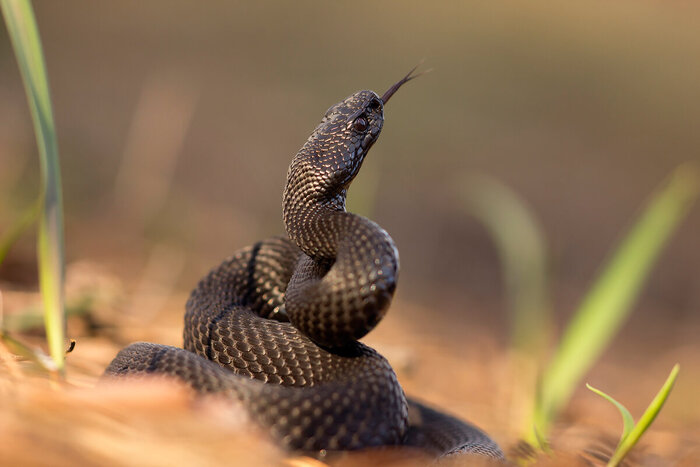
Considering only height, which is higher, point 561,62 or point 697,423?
point 561,62

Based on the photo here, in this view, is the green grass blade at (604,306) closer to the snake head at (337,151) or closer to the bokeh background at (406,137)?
the bokeh background at (406,137)

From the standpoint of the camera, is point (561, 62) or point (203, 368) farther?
point (561, 62)

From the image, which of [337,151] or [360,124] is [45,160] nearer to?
[337,151]

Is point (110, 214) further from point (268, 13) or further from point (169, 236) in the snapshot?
point (268, 13)

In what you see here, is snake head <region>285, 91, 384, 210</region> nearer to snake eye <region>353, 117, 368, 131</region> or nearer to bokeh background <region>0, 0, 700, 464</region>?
snake eye <region>353, 117, 368, 131</region>

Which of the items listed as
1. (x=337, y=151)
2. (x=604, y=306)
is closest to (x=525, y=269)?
(x=604, y=306)

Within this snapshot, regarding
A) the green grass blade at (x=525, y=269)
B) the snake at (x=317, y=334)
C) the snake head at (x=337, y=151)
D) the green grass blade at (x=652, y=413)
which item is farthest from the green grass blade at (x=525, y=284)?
the green grass blade at (x=652, y=413)

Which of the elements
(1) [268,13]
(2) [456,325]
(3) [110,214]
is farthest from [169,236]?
(1) [268,13]
